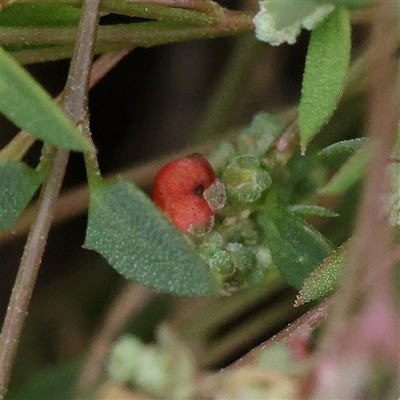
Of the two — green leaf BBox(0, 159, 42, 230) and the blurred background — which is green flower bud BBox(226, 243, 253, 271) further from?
the blurred background

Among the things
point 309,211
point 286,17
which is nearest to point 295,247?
point 309,211

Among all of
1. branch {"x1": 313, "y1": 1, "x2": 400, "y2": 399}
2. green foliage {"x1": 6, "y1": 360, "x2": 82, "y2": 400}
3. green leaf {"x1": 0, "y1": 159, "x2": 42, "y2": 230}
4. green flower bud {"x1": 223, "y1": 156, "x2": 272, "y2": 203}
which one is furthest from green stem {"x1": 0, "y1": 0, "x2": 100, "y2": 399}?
green foliage {"x1": 6, "y1": 360, "x2": 82, "y2": 400}

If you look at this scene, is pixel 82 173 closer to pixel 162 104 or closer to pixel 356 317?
pixel 162 104

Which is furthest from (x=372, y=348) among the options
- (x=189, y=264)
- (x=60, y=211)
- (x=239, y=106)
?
(x=239, y=106)

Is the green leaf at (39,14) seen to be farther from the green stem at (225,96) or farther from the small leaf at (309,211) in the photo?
the green stem at (225,96)

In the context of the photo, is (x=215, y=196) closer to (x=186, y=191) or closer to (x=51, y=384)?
(x=186, y=191)

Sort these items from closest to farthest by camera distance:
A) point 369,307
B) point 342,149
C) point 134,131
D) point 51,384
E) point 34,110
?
point 369,307, point 34,110, point 342,149, point 51,384, point 134,131

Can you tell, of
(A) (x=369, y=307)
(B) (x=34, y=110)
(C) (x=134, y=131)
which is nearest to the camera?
(A) (x=369, y=307)
